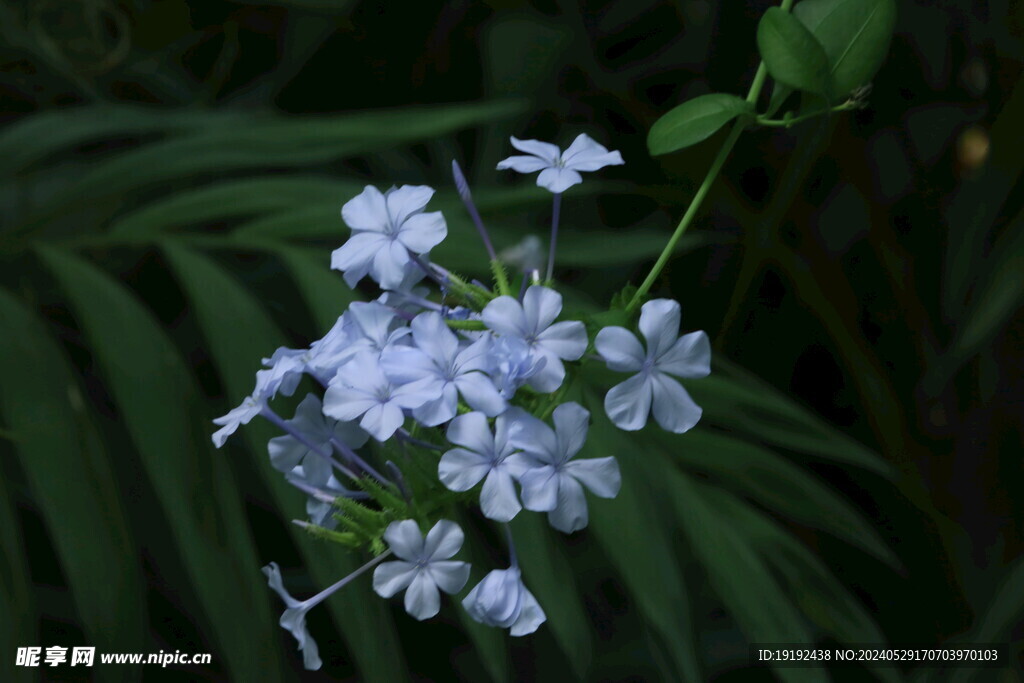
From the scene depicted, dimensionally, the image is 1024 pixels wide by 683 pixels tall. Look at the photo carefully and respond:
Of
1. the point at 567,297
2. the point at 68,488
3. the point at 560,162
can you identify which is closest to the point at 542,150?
the point at 560,162

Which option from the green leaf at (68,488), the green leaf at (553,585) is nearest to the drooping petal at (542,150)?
the green leaf at (553,585)

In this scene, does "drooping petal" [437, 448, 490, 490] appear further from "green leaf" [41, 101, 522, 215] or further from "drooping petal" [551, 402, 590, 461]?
"green leaf" [41, 101, 522, 215]

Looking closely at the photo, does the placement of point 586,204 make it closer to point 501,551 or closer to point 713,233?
point 713,233

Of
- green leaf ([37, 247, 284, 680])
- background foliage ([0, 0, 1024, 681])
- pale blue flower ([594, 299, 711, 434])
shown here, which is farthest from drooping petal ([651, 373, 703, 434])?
green leaf ([37, 247, 284, 680])

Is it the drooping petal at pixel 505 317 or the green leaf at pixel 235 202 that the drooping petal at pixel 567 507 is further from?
the green leaf at pixel 235 202

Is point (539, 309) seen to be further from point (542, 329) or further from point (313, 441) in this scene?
point (313, 441)

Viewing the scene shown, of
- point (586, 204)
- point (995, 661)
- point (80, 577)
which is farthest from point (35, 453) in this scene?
point (995, 661)
